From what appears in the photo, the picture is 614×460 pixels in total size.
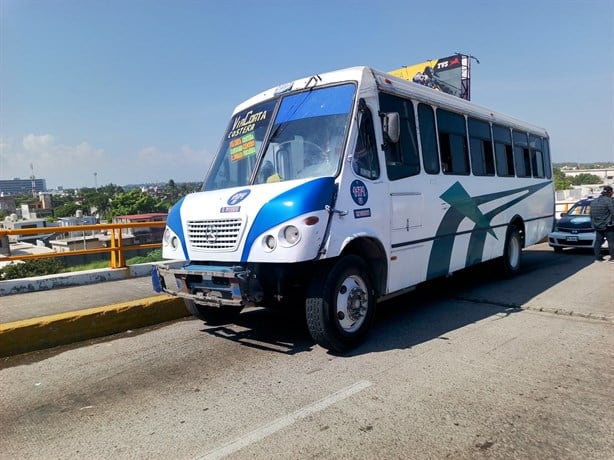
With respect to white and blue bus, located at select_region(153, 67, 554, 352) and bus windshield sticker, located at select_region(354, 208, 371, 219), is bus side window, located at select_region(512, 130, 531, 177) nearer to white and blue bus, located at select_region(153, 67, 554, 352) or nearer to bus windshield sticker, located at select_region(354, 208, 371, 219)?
white and blue bus, located at select_region(153, 67, 554, 352)

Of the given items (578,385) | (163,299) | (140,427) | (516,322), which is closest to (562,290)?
(516,322)

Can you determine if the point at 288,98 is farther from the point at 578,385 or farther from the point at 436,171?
the point at 578,385

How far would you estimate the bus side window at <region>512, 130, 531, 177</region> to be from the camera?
387 inches

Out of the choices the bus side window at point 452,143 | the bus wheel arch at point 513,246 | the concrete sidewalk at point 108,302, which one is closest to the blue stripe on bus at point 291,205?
the concrete sidewalk at point 108,302

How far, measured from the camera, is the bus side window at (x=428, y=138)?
6473 mm

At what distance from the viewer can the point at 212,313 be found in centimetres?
610

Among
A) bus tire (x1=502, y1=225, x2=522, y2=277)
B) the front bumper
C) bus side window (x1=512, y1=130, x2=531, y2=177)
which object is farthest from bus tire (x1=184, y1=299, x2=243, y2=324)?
the front bumper

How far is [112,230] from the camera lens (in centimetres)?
866

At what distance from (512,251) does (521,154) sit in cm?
215

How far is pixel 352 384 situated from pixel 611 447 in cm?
190

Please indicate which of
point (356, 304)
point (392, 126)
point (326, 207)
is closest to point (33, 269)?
point (356, 304)

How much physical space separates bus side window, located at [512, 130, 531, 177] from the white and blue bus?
3.27 meters

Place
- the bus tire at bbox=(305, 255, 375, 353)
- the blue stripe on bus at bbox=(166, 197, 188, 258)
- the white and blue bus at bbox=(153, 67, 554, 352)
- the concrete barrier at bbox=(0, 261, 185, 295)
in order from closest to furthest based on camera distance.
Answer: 1. the white and blue bus at bbox=(153, 67, 554, 352)
2. the bus tire at bbox=(305, 255, 375, 353)
3. the blue stripe on bus at bbox=(166, 197, 188, 258)
4. the concrete barrier at bbox=(0, 261, 185, 295)

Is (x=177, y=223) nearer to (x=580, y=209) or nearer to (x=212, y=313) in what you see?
(x=212, y=313)
